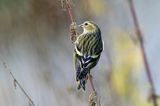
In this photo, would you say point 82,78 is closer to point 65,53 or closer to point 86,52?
point 86,52

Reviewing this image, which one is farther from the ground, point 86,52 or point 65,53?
point 65,53

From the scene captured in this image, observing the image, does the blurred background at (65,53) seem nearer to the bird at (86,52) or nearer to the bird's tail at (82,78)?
the bird at (86,52)

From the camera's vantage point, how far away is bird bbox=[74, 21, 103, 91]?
175cm

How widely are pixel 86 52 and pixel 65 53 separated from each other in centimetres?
177

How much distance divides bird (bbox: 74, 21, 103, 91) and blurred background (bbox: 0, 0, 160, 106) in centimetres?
12

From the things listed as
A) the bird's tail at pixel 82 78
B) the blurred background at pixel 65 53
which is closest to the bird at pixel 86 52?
the bird's tail at pixel 82 78

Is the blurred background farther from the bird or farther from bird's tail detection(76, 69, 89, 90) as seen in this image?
bird's tail detection(76, 69, 89, 90)

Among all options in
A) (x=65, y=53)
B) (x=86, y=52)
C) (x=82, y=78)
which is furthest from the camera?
(x=65, y=53)

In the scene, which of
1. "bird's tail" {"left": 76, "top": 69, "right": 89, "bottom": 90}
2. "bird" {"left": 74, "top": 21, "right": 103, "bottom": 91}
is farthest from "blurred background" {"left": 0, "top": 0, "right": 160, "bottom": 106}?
"bird's tail" {"left": 76, "top": 69, "right": 89, "bottom": 90}

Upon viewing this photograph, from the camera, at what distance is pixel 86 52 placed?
6.31ft

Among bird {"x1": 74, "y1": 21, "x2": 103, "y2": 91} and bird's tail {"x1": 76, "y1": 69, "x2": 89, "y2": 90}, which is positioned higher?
bird {"x1": 74, "y1": 21, "x2": 103, "y2": 91}

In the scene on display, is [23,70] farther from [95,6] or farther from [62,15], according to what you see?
[95,6]

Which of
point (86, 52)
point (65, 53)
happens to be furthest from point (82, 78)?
point (65, 53)

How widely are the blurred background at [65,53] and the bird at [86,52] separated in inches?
4.7
